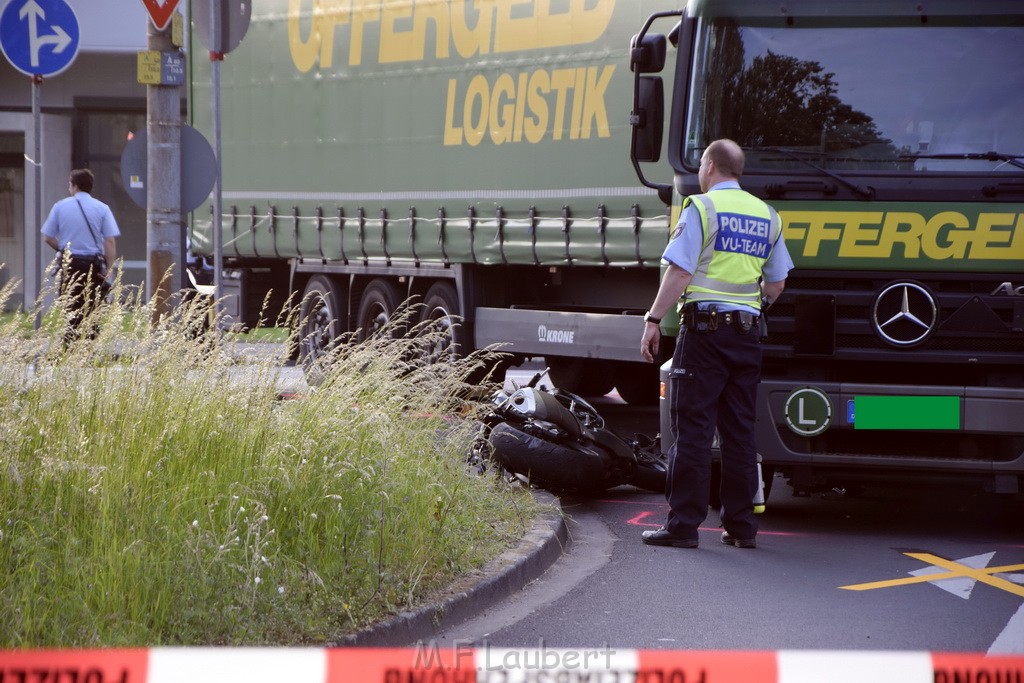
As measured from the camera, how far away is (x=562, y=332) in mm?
12086

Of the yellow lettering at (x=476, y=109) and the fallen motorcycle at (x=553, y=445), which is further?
the yellow lettering at (x=476, y=109)

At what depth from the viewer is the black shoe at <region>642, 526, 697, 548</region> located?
777 centimetres

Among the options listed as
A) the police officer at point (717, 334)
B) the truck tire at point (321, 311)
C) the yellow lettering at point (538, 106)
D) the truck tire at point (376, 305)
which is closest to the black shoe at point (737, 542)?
the police officer at point (717, 334)

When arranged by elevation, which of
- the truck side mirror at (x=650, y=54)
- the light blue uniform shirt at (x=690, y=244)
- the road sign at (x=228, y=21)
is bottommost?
the light blue uniform shirt at (x=690, y=244)

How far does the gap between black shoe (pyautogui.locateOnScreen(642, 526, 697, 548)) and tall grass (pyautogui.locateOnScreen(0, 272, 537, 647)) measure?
60cm

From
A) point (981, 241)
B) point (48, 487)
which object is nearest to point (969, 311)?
point (981, 241)

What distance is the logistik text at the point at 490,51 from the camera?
1153 centimetres

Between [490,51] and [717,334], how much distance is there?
5.36 m

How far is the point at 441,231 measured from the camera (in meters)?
13.0

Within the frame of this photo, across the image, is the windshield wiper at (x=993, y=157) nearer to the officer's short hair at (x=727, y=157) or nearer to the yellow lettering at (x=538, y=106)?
the officer's short hair at (x=727, y=157)

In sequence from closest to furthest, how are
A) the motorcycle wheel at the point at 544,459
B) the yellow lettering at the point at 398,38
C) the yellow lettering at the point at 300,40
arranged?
the motorcycle wheel at the point at 544,459 < the yellow lettering at the point at 398,38 < the yellow lettering at the point at 300,40

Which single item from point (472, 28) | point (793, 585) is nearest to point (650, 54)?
point (793, 585)

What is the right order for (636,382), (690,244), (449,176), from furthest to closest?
(636,382)
(449,176)
(690,244)

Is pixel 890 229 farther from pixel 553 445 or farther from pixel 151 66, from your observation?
pixel 151 66
